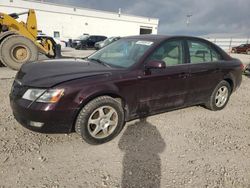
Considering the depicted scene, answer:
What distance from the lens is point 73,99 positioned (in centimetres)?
277

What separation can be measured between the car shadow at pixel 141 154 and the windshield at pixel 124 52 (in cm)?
112

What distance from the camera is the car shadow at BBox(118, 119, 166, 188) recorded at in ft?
8.04

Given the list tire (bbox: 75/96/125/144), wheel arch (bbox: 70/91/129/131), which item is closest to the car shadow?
tire (bbox: 75/96/125/144)

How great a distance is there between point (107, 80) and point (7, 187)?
5.56 feet

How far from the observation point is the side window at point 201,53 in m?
4.05

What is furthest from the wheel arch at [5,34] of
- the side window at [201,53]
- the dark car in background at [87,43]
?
the dark car in background at [87,43]

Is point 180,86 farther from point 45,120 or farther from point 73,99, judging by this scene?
point 45,120

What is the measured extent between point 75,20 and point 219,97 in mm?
29243

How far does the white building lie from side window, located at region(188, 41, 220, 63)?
968 inches

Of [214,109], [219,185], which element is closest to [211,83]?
[214,109]

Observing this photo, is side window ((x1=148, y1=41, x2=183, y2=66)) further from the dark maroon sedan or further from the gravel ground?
the gravel ground

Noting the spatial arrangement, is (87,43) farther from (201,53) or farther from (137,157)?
(137,157)

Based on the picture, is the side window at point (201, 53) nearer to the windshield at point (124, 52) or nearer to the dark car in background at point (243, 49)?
the windshield at point (124, 52)

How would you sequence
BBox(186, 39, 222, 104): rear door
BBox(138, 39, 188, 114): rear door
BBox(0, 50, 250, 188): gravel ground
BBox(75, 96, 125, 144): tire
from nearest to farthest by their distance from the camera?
BBox(0, 50, 250, 188): gravel ground
BBox(75, 96, 125, 144): tire
BBox(138, 39, 188, 114): rear door
BBox(186, 39, 222, 104): rear door
